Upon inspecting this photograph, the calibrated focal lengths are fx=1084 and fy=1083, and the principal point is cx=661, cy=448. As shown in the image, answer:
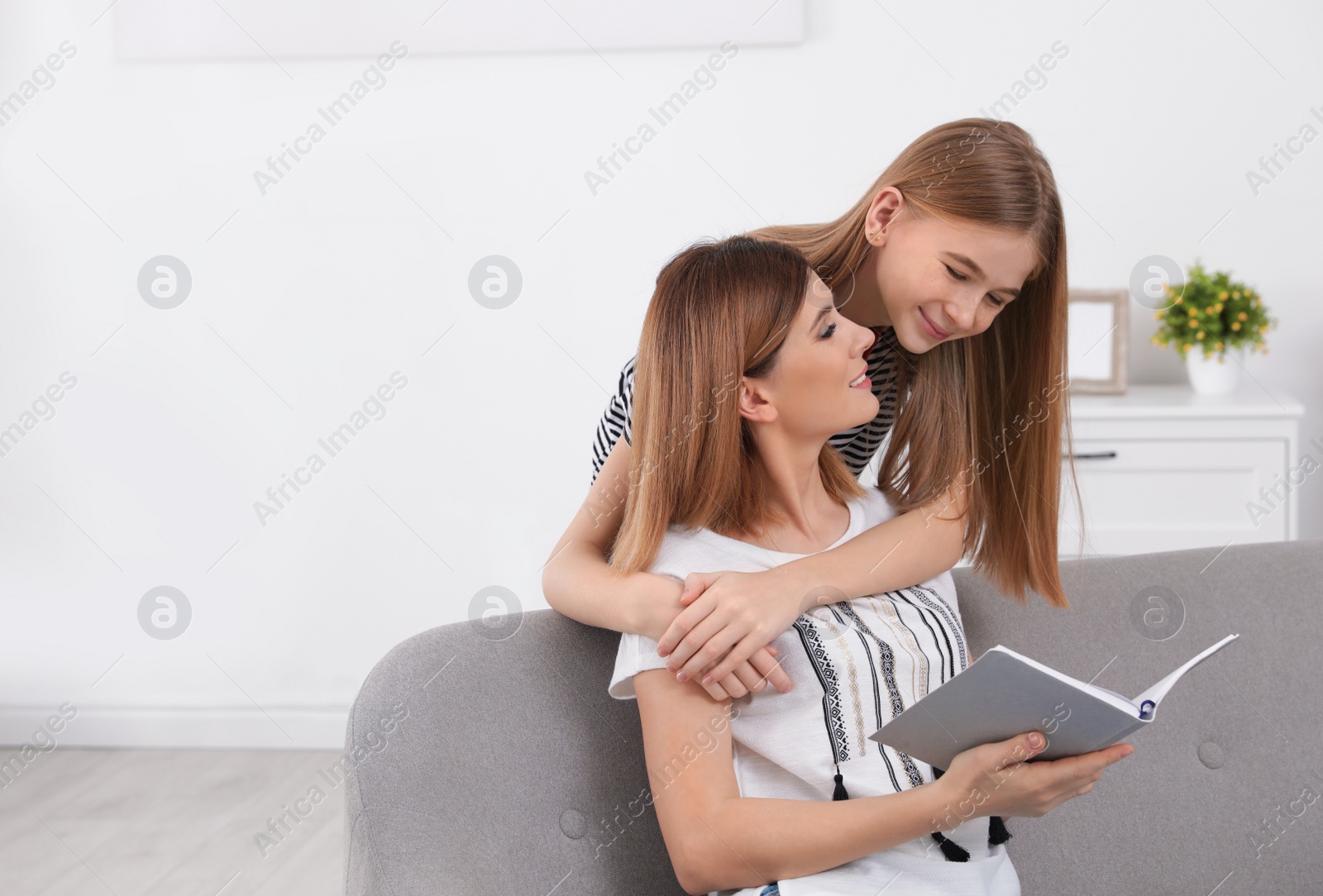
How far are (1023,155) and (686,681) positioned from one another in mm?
782

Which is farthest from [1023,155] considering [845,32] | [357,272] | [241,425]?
[241,425]

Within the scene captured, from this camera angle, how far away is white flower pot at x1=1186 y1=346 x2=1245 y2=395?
2631mm

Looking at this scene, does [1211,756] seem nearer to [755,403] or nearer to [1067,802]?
[1067,802]

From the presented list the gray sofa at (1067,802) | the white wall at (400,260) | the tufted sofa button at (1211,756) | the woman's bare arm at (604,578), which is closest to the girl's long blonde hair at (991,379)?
the gray sofa at (1067,802)

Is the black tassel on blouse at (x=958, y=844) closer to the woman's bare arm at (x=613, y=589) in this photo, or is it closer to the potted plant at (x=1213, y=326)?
the woman's bare arm at (x=613, y=589)

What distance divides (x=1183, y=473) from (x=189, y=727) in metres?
2.72

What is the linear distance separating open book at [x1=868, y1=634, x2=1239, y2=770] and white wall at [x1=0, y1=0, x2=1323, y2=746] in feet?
6.86

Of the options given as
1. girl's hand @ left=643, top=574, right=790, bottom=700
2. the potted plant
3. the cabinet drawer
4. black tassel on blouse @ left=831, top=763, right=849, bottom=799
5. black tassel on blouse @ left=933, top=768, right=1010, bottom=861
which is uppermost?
girl's hand @ left=643, top=574, right=790, bottom=700

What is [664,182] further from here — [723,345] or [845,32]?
[723,345]

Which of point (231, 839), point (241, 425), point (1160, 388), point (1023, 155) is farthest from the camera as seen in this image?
point (241, 425)

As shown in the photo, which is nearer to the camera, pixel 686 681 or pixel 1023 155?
pixel 686 681

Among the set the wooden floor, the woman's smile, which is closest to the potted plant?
the woman's smile

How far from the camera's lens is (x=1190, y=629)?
1.44 m

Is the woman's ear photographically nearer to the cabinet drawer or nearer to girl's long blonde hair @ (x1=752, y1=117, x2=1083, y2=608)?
girl's long blonde hair @ (x1=752, y1=117, x2=1083, y2=608)
